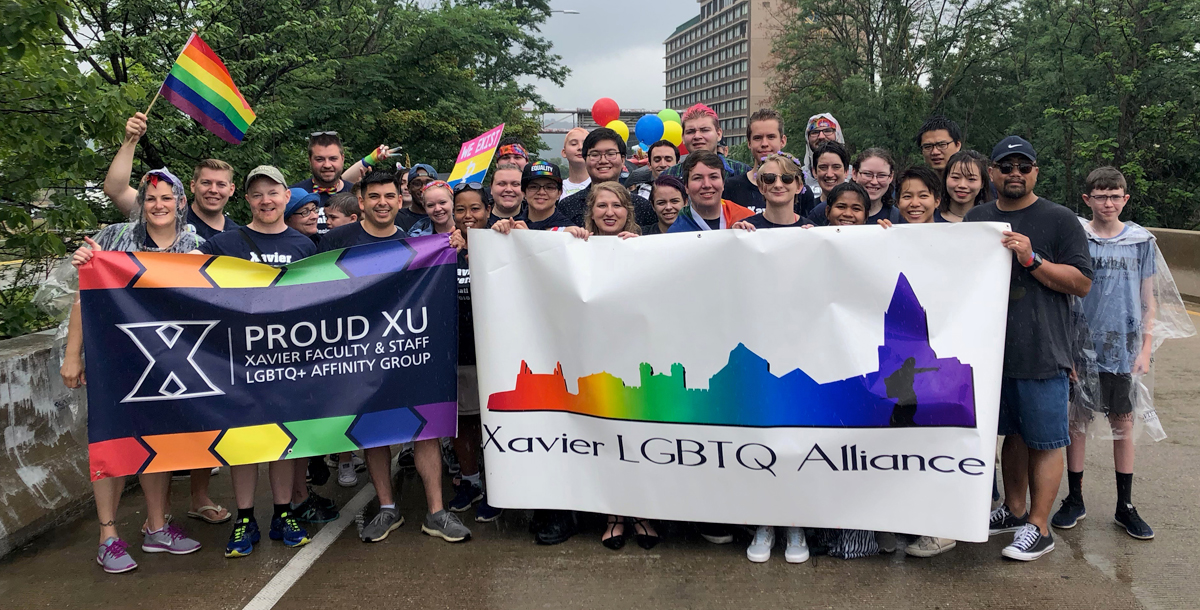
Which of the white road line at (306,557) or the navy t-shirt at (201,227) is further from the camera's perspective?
the navy t-shirt at (201,227)

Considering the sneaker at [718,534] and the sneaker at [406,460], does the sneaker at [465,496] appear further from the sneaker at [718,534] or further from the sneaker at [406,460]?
the sneaker at [718,534]

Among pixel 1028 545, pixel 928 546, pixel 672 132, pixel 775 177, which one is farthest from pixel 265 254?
pixel 672 132

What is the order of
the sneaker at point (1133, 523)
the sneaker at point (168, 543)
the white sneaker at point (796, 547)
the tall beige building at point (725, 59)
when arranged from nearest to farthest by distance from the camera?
the white sneaker at point (796, 547) < the sneaker at point (1133, 523) < the sneaker at point (168, 543) < the tall beige building at point (725, 59)

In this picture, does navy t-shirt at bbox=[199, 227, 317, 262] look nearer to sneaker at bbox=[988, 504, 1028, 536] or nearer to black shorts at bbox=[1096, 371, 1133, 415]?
sneaker at bbox=[988, 504, 1028, 536]

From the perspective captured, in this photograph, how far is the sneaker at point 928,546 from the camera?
13.0 ft

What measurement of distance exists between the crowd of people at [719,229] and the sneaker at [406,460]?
0.77 m

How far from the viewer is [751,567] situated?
12.9 feet

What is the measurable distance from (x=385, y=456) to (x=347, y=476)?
1081 millimetres

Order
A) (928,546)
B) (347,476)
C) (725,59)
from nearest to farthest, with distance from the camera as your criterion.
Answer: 1. (928,546)
2. (347,476)
3. (725,59)

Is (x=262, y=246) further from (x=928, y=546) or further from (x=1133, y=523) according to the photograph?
(x=1133, y=523)

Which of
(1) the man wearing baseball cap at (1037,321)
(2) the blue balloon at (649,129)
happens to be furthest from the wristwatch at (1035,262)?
(2) the blue balloon at (649,129)

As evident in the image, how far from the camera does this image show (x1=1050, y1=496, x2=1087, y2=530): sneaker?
4312mm

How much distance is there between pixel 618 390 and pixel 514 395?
537mm

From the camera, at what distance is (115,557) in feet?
13.3
